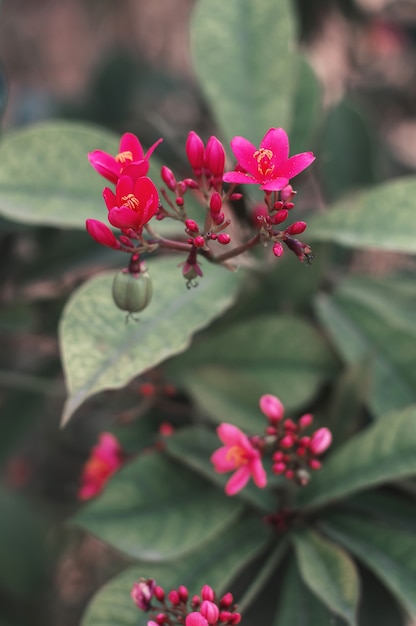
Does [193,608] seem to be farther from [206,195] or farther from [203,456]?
[206,195]

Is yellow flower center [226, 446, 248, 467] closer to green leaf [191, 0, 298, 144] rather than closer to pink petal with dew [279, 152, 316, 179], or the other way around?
pink petal with dew [279, 152, 316, 179]

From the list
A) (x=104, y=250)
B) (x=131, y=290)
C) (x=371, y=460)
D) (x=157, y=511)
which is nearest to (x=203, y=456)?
(x=157, y=511)

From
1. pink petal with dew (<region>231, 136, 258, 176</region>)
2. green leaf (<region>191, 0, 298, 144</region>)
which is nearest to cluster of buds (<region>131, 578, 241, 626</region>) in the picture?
pink petal with dew (<region>231, 136, 258, 176</region>)

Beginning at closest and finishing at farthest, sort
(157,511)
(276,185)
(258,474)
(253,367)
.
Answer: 1. (276,185)
2. (258,474)
3. (157,511)
4. (253,367)

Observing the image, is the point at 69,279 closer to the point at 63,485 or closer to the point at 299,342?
the point at 299,342

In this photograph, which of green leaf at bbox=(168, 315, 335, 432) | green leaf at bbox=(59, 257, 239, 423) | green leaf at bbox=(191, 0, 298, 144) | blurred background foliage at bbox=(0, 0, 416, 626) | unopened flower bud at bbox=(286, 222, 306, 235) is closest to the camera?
unopened flower bud at bbox=(286, 222, 306, 235)

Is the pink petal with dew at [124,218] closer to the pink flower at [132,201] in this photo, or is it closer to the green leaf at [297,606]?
the pink flower at [132,201]

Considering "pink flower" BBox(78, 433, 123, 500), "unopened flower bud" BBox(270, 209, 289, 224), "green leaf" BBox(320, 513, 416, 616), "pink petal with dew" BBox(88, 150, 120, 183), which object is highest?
"unopened flower bud" BBox(270, 209, 289, 224)
